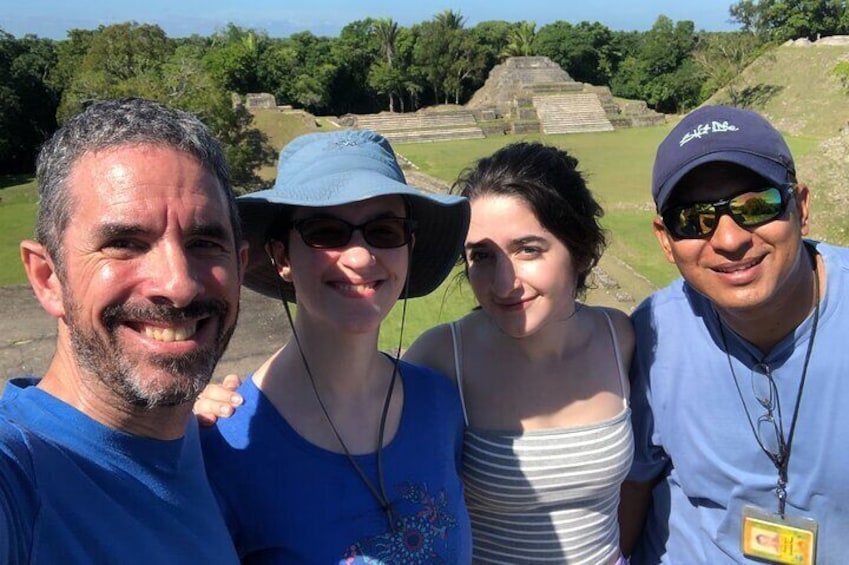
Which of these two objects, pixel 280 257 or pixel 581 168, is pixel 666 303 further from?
pixel 581 168

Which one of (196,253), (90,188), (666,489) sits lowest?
(666,489)

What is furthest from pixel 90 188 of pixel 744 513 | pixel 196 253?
pixel 744 513

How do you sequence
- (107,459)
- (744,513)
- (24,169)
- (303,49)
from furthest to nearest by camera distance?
(303,49), (24,169), (744,513), (107,459)

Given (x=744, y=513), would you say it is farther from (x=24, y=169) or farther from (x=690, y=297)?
(x=24, y=169)

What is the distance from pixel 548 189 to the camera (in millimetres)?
2090

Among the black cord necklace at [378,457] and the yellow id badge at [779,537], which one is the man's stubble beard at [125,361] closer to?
the black cord necklace at [378,457]

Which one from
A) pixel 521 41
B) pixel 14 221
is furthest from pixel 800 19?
pixel 14 221

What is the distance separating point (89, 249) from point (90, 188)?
0.12 meters

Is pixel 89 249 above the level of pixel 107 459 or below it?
above

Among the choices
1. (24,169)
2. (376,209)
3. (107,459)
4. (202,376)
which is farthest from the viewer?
(24,169)

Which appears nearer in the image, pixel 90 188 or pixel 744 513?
pixel 90 188

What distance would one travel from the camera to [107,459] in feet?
4.31

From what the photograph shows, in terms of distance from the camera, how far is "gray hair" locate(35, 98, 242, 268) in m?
1.37

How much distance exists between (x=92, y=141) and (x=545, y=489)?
4.86ft
